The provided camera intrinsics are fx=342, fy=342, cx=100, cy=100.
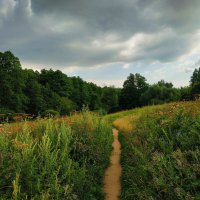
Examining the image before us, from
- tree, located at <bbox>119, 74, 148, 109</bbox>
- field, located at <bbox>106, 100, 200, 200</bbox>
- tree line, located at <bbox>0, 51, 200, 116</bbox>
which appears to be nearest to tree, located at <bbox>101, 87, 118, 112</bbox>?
tree line, located at <bbox>0, 51, 200, 116</bbox>

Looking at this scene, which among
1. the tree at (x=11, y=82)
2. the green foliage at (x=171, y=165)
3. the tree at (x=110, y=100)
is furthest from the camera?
the tree at (x=110, y=100)

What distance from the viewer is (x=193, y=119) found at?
8938 millimetres

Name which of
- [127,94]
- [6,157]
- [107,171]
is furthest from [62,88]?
[6,157]

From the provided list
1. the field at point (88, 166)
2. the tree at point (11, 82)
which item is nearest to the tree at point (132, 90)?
the tree at point (11, 82)

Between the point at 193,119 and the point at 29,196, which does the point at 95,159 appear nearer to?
the point at 193,119

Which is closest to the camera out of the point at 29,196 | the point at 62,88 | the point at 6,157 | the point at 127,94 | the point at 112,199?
the point at 29,196

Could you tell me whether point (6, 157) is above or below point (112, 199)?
above

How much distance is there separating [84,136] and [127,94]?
6867 centimetres

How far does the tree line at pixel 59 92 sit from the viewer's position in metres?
42.4

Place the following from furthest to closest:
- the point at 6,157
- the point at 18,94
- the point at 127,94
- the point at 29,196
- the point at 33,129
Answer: the point at 127,94, the point at 18,94, the point at 33,129, the point at 6,157, the point at 29,196

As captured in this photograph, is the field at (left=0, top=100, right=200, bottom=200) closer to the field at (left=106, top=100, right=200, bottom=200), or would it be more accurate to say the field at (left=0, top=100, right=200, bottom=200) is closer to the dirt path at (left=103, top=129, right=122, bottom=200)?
the field at (left=106, top=100, right=200, bottom=200)

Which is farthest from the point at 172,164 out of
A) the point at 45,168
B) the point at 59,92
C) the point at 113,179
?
the point at 59,92

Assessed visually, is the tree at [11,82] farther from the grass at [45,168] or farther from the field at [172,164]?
the field at [172,164]

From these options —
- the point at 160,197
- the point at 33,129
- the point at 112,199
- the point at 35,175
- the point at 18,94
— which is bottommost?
the point at 112,199
